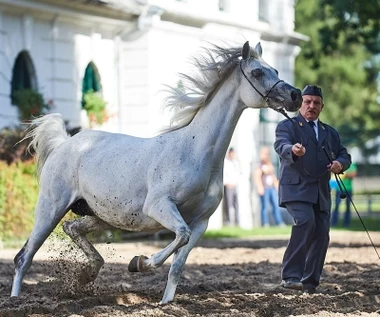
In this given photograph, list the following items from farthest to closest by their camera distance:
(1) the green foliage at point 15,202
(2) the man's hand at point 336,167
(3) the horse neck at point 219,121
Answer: (1) the green foliage at point 15,202
(2) the man's hand at point 336,167
(3) the horse neck at point 219,121

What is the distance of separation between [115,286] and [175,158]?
249 centimetres

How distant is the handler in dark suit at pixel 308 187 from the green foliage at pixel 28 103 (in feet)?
34.0

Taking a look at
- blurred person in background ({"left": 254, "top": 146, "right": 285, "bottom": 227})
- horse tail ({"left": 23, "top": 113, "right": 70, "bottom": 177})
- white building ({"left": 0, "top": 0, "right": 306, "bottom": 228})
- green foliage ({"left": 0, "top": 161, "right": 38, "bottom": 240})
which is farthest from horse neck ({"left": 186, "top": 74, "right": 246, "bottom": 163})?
blurred person in background ({"left": 254, "top": 146, "right": 285, "bottom": 227})

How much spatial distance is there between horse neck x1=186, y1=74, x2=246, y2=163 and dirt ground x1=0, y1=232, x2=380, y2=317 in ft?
4.32

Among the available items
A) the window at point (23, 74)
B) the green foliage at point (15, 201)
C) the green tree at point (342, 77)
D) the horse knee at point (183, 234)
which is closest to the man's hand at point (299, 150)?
the horse knee at point (183, 234)

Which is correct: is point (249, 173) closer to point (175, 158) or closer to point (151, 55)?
point (151, 55)

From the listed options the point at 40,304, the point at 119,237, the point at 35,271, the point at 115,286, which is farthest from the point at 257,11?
the point at 40,304

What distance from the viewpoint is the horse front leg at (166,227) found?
10172 millimetres

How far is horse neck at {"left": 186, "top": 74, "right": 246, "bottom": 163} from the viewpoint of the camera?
423 inches

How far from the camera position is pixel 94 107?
24.6m

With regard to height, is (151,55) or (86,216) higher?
(151,55)

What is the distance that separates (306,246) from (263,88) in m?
2.15

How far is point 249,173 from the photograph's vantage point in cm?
3012

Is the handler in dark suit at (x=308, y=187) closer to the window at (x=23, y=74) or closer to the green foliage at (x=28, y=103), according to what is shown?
the green foliage at (x=28, y=103)
